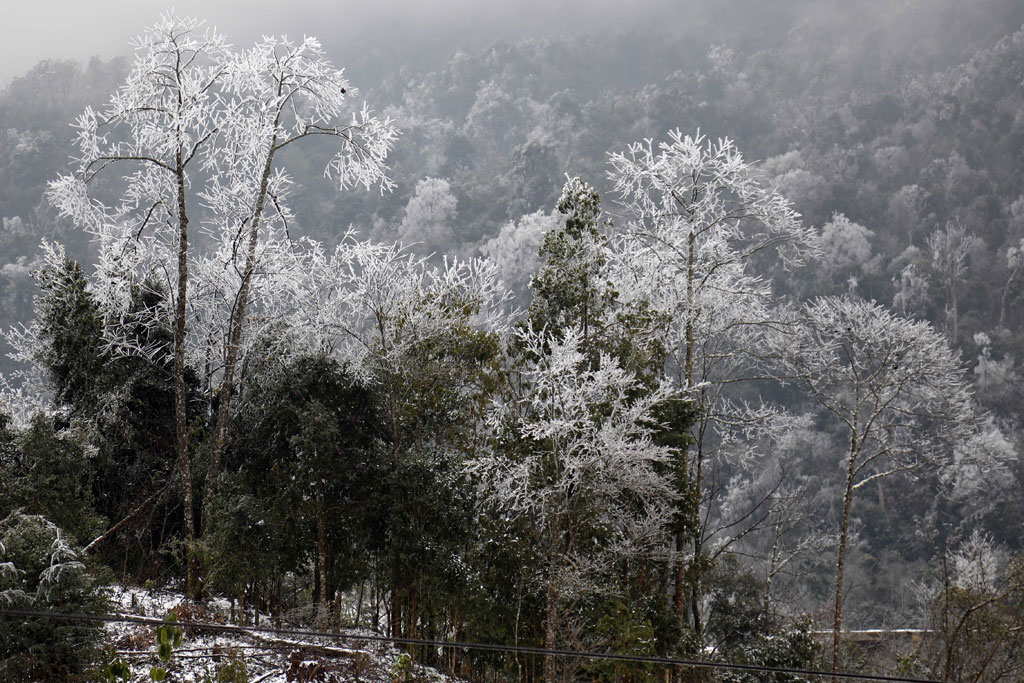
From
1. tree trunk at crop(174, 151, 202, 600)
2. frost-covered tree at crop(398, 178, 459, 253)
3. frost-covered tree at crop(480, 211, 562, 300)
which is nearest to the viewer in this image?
tree trunk at crop(174, 151, 202, 600)

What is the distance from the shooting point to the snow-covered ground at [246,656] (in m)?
5.95

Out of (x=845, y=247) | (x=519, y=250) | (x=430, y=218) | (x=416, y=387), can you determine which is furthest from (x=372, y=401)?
(x=430, y=218)

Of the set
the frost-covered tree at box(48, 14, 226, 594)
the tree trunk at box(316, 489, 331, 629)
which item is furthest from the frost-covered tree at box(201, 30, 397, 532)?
the tree trunk at box(316, 489, 331, 629)

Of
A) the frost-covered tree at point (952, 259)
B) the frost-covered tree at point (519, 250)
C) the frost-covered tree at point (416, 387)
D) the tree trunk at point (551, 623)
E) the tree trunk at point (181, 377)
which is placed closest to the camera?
the tree trunk at point (551, 623)

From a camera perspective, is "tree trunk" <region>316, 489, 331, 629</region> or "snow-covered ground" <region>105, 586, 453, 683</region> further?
"tree trunk" <region>316, 489, 331, 629</region>

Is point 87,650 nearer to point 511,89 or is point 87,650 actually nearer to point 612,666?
point 612,666

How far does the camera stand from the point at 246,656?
20.8 ft

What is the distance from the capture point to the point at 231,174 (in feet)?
29.3

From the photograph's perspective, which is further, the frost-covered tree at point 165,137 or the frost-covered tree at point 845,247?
the frost-covered tree at point 845,247

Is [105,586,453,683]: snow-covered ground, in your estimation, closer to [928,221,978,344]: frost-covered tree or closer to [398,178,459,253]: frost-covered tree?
[928,221,978,344]: frost-covered tree

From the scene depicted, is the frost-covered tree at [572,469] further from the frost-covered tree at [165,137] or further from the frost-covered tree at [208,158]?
the frost-covered tree at [165,137]

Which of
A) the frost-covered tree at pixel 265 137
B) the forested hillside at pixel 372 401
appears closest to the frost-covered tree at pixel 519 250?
the forested hillside at pixel 372 401

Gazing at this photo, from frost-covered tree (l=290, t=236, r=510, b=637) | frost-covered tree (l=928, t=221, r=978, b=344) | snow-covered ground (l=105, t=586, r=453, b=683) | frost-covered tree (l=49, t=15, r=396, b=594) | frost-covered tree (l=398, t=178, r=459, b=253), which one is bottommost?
snow-covered ground (l=105, t=586, r=453, b=683)

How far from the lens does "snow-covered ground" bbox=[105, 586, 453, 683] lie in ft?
19.5
